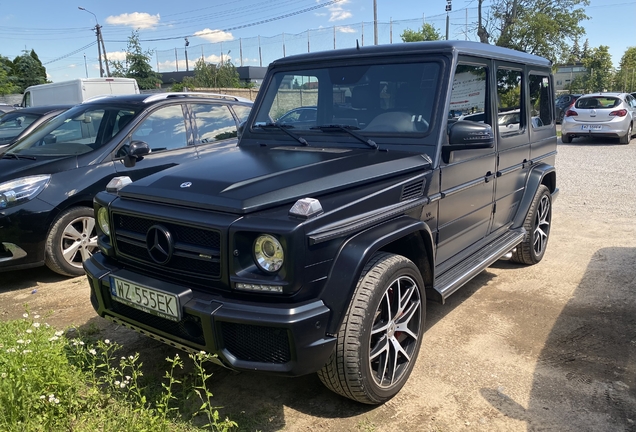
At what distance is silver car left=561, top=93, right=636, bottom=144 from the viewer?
15.3 meters

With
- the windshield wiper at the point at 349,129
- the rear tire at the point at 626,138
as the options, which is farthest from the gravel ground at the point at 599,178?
the windshield wiper at the point at 349,129

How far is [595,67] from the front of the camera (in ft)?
103

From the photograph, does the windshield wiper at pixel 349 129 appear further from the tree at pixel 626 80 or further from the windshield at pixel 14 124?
the tree at pixel 626 80

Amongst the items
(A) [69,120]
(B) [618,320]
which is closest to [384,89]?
(B) [618,320]

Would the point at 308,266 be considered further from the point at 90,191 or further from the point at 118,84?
the point at 118,84

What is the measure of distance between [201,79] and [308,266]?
39.3 meters

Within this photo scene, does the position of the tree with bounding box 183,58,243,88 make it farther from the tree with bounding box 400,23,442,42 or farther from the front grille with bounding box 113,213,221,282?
the front grille with bounding box 113,213,221,282

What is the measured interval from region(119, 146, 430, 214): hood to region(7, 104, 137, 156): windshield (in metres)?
2.59

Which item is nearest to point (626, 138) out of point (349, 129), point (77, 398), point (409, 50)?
point (409, 50)

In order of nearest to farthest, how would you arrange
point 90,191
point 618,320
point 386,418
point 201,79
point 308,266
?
1. point 308,266
2. point 386,418
3. point 618,320
4. point 90,191
5. point 201,79

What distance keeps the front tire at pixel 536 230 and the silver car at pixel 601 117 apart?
1183cm

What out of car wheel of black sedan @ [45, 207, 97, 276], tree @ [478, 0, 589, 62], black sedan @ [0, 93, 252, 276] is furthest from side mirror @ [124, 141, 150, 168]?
tree @ [478, 0, 589, 62]

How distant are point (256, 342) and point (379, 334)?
80 centimetres

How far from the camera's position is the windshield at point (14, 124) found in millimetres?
9262
